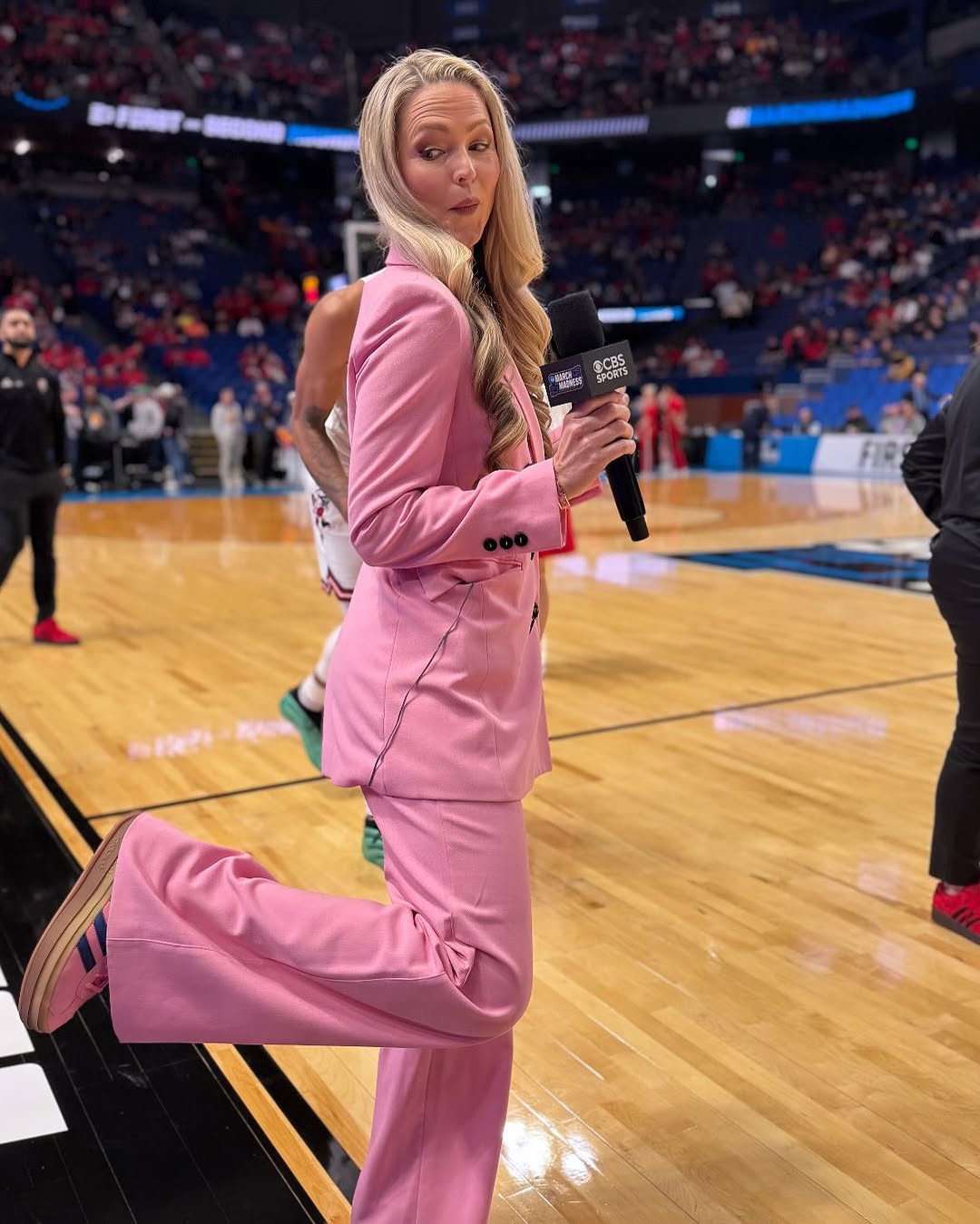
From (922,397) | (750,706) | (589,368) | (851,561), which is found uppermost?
(589,368)

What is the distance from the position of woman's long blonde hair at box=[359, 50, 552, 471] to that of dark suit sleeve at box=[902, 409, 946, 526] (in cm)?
137

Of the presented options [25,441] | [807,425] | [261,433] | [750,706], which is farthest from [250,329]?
[750,706]

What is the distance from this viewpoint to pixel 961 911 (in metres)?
2.68

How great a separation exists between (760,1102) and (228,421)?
1567 centimetres

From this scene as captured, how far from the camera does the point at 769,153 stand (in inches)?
1172

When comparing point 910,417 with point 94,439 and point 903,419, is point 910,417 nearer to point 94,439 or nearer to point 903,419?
point 903,419

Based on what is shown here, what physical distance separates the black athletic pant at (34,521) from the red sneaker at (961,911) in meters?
4.60

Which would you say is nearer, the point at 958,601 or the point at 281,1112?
the point at 281,1112

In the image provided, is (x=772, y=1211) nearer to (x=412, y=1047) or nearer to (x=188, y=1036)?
(x=412, y=1047)

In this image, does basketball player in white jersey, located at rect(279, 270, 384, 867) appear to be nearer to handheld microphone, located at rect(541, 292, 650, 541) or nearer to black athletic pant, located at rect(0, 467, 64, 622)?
handheld microphone, located at rect(541, 292, 650, 541)

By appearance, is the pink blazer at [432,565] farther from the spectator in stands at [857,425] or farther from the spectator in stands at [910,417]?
the spectator in stands at [857,425]

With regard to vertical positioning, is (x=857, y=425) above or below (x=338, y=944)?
below

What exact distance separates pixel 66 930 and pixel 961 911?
2.09 m

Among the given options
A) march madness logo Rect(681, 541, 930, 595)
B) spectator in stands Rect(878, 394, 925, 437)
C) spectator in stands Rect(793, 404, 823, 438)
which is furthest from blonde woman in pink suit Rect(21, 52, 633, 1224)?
spectator in stands Rect(793, 404, 823, 438)
